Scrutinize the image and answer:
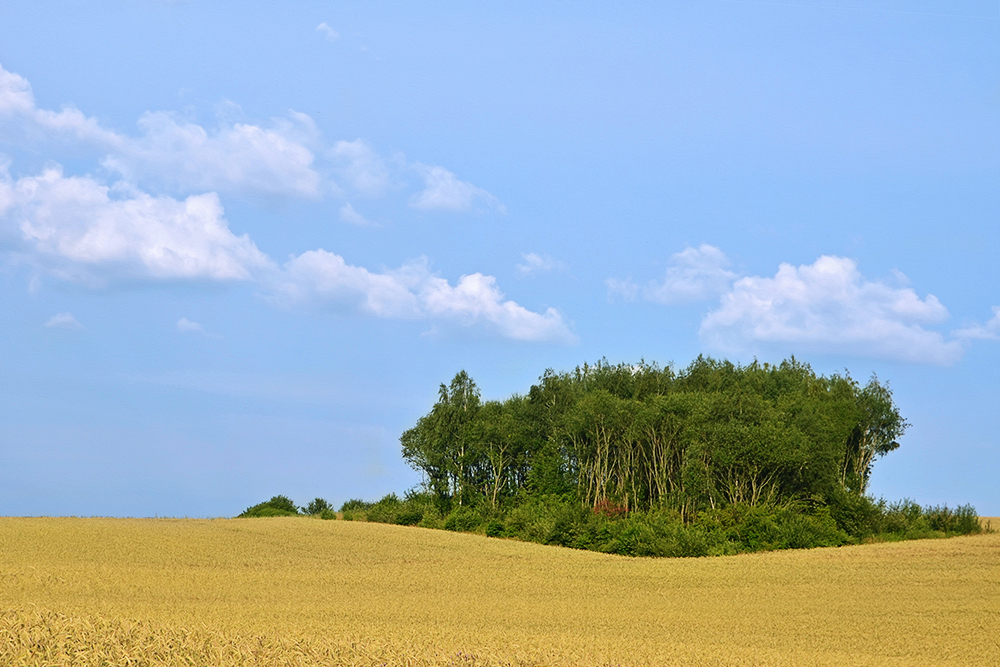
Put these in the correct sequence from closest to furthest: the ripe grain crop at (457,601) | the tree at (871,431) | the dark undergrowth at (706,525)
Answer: the ripe grain crop at (457,601) < the dark undergrowth at (706,525) < the tree at (871,431)

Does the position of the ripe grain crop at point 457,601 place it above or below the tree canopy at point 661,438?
below

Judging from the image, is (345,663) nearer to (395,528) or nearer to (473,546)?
(473,546)

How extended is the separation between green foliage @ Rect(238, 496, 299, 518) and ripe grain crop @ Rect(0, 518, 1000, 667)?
18.2m

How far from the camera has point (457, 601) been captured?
2134 cm

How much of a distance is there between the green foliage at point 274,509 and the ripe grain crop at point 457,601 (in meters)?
18.2

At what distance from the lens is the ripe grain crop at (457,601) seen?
1045cm

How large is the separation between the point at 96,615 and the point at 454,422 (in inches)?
1884

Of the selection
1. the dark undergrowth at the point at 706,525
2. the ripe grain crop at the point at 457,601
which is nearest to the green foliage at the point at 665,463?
the dark undergrowth at the point at 706,525

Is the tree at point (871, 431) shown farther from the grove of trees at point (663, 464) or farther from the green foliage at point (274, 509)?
the green foliage at point (274, 509)

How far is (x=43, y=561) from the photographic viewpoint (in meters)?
24.8

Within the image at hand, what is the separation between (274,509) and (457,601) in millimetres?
43157

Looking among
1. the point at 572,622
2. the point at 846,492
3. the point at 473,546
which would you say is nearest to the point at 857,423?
the point at 846,492

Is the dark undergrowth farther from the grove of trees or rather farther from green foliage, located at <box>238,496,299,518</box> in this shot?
green foliage, located at <box>238,496,299,518</box>

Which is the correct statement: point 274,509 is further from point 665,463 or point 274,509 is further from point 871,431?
point 871,431
